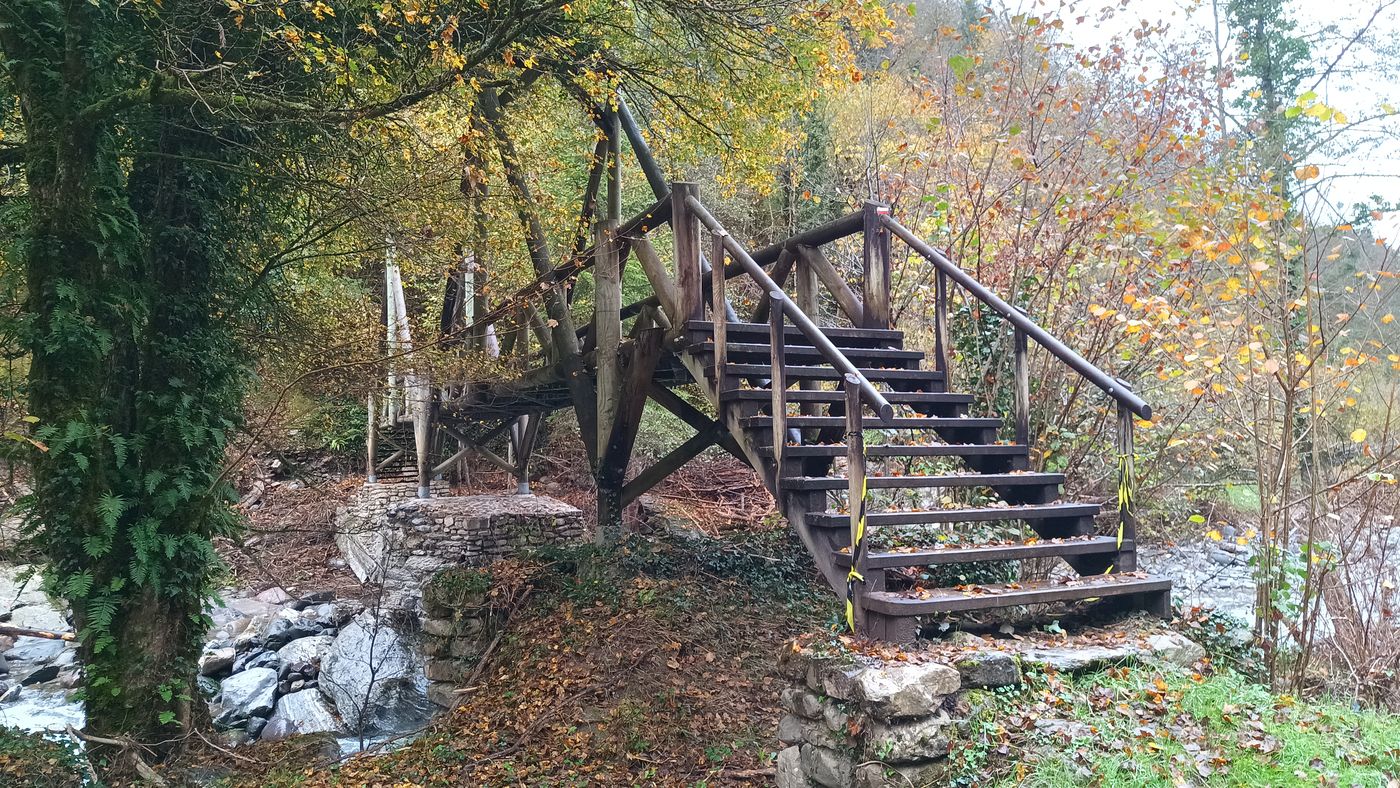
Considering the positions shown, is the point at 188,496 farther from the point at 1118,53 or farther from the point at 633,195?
the point at 633,195

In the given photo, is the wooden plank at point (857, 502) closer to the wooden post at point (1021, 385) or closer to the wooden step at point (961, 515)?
the wooden step at point (961, 515)

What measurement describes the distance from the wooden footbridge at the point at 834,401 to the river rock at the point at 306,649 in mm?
3819

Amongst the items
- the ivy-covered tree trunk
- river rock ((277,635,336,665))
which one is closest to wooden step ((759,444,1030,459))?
the ivy-covered tree trunk

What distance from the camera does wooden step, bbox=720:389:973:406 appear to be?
562cm

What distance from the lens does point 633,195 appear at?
749 inches

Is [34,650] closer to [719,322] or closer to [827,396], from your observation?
[719,322]

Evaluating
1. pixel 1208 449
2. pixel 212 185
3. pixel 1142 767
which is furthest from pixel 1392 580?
pixel 212 185

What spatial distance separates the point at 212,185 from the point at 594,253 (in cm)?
318

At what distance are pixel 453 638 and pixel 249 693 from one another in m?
2.75

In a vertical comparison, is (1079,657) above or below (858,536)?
below

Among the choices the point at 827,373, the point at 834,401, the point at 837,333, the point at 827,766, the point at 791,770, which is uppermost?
the point at 837,333

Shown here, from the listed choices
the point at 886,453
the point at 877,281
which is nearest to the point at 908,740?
the point at 886,453

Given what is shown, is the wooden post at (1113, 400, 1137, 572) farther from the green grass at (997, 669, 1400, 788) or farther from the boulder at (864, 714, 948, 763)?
the boulder at (864, 714, 948, 763)

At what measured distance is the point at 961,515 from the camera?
4.74 meters
